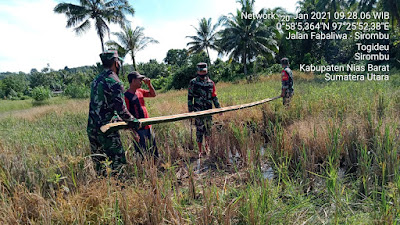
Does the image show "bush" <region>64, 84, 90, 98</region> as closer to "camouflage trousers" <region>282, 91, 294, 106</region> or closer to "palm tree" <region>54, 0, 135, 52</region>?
"palm tree" <region>54, 0, 135, 52</region>

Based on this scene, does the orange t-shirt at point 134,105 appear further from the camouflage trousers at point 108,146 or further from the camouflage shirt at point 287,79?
the camouflage shirt at point 287,79

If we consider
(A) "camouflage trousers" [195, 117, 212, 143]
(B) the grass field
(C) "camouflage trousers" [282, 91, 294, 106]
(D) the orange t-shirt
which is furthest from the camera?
(C) "camouflage trousers" [282, 91, 294, 106]

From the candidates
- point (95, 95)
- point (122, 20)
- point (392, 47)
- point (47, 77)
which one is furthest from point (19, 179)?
point (47, 77)

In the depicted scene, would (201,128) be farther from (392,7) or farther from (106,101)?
(392,7)

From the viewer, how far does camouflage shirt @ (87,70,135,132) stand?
2.28 m

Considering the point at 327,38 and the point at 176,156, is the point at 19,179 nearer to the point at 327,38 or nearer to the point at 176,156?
the point at 176,156

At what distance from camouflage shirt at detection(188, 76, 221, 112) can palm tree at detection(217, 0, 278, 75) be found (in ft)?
63.6

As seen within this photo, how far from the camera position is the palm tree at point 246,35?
21.7 m

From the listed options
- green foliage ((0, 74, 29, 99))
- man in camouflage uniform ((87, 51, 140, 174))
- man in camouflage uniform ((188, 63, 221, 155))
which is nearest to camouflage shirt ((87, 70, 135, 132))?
man in camouflage uniform ((87, 51, 140, 174))

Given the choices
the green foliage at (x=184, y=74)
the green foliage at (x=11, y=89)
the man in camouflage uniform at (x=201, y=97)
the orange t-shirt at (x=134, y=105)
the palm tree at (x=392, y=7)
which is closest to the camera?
the orange t-shirt at (x=134, y=105)

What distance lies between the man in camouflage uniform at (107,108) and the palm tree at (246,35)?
68.4ft

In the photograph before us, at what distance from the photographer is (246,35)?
21.9 meters

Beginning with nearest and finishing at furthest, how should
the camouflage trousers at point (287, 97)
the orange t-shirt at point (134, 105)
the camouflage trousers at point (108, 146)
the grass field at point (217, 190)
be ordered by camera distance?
the grass field at point (217, 190), the camouflage trousers at point (108, 146), the orange t-shirt at point (134, 105), the camouflage trousers at point (287, 97)

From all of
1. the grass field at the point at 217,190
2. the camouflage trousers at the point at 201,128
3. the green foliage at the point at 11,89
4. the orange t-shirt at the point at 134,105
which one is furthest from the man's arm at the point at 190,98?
the green foliage at the point at 11,89
